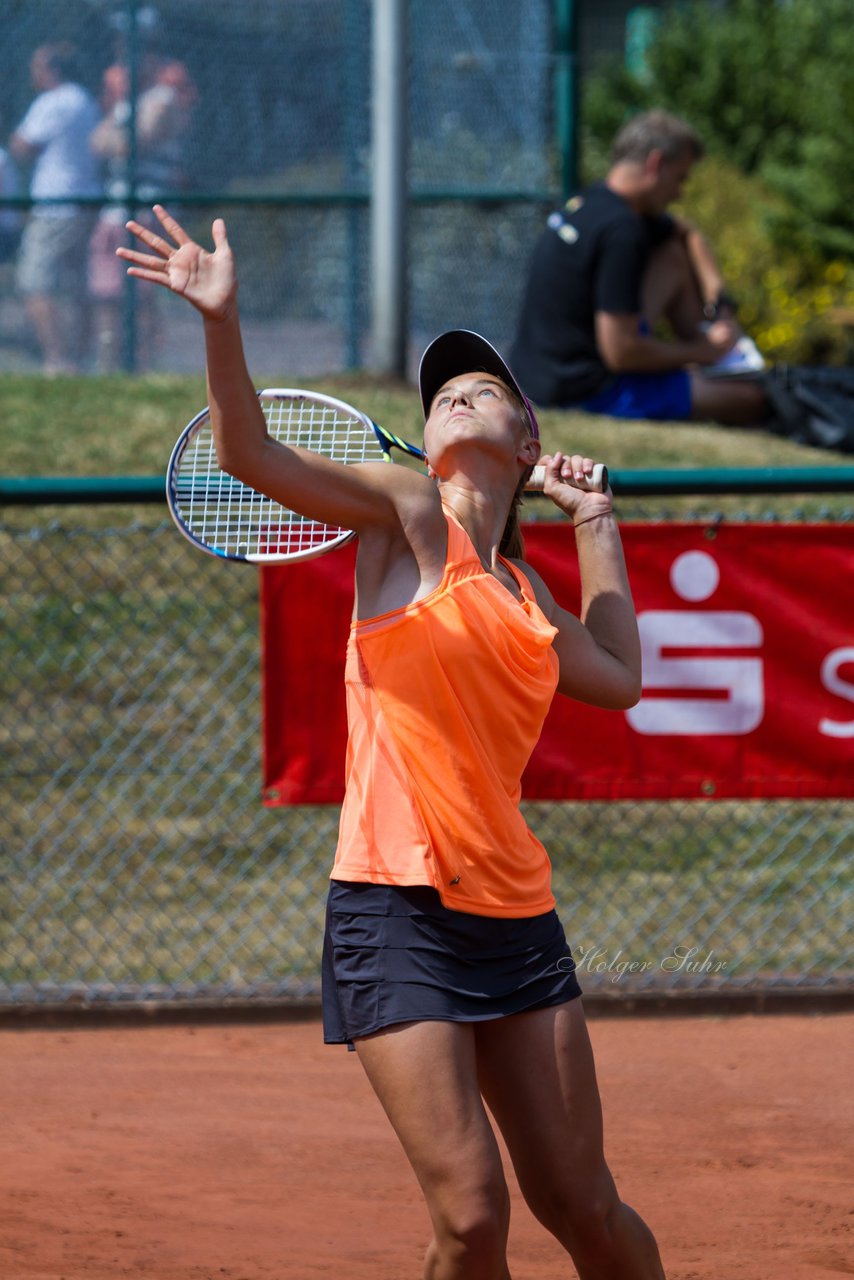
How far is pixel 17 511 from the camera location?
Answer: 7184 millimetres

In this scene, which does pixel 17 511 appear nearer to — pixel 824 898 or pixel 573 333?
pixel 573 333

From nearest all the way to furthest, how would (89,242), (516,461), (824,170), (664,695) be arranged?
(516,461) → (664,695) → (89,242) → (824,170)

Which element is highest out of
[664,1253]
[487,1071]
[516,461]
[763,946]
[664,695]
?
[516,461]

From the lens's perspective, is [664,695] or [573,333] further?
[573,333]

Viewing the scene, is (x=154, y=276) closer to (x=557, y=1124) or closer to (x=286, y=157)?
(x=557, y=1124)

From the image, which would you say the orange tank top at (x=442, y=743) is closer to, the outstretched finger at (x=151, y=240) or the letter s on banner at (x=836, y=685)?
the outstretched finger at (x=151, y=240)

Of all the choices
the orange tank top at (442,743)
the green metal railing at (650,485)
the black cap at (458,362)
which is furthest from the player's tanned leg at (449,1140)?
the green metal railing at (650,485)

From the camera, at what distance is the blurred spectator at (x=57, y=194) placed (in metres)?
10.4

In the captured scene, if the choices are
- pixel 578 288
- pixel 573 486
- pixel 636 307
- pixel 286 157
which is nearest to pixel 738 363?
pixel 636 307

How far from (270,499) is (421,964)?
80 cm

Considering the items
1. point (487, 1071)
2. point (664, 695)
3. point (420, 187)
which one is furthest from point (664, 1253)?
point (420, 187)

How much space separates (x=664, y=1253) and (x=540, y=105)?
8.54 m

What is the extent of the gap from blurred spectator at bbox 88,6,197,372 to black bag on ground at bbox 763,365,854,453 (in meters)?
4.20

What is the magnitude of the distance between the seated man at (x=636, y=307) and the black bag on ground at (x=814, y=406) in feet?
0.37
